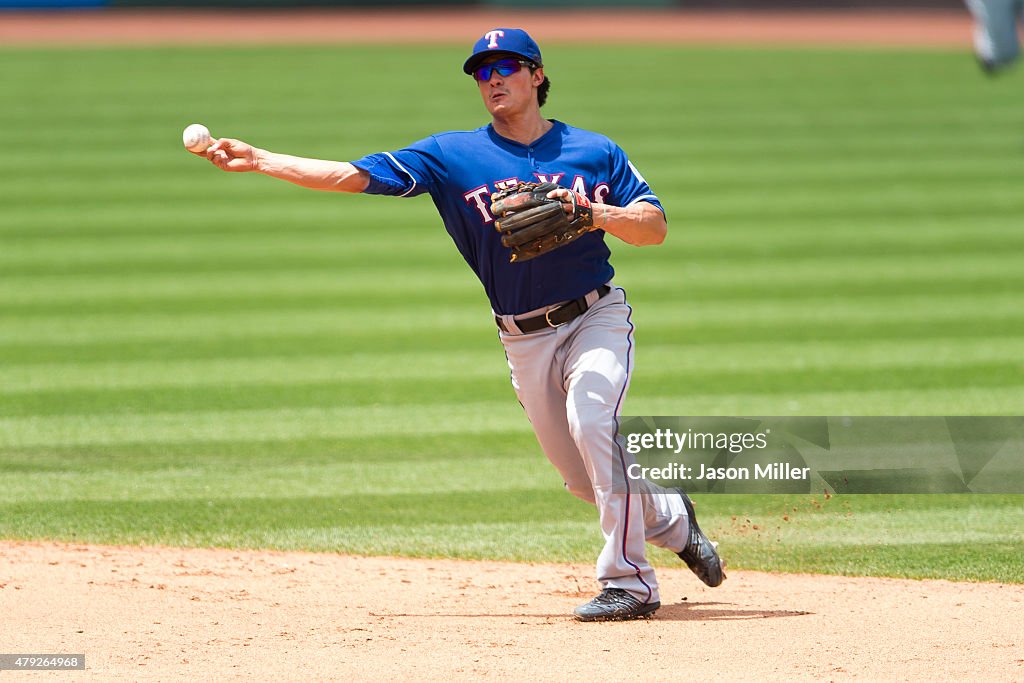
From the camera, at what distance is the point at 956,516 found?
6180mm

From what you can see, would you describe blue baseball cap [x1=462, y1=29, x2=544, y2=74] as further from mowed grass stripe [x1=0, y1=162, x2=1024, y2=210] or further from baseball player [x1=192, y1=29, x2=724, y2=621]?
mowed grass stripe [x1=0, y1=162, x2=1024, y2=210]

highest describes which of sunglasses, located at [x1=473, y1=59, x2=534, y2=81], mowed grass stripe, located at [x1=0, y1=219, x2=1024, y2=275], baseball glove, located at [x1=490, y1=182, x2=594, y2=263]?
sunglasses, located at [x1=473, y1=59, x2=534, y2=81]

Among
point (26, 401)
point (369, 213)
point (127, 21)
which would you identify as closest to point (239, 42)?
point (127, 21)

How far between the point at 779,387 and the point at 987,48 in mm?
2701

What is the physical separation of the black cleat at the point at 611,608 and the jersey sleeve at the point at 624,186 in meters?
1.35

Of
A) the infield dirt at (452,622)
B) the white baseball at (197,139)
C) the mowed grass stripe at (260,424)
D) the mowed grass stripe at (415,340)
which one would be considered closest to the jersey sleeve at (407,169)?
the white baseball at (197,139)

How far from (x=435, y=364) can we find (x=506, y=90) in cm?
430

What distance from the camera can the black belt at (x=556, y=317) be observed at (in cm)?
476

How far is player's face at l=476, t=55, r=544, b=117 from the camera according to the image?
4734 mm

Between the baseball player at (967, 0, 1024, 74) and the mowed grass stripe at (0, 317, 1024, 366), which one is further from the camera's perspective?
the mowed grass stripe at (0, 317, 1024, 366)

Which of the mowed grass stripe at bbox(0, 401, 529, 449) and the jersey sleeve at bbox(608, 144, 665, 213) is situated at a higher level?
the jersey sleeve at bbox(608, 144, 665, 213)

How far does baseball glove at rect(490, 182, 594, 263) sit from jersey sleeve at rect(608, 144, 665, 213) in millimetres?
268

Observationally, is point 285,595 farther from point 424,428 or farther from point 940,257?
point 940,257

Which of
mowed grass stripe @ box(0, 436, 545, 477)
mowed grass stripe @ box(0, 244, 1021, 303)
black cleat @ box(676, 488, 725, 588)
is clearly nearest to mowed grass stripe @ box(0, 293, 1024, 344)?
mowed grass stripe @ box(0, 244, 1021, 303)
